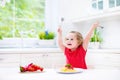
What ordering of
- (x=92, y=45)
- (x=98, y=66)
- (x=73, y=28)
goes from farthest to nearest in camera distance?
(x=73, y=28)
(x=92, y=45)
(x=98, y=66)

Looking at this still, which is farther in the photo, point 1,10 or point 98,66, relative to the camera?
point 1,10

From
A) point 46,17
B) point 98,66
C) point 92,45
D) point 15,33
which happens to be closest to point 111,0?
point 92,45

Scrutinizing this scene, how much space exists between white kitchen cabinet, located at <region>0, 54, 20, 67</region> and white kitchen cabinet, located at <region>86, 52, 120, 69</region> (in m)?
0.87

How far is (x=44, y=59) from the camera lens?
310 cm

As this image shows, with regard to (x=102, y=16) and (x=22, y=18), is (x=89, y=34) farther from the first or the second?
(x=22, y=18)

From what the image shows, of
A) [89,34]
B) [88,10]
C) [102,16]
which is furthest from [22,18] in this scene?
[89,34]

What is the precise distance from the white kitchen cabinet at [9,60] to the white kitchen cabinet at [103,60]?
873mm

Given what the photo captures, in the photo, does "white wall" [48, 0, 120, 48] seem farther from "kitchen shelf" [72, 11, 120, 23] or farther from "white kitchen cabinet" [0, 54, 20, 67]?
"white kitchen cabinet" [0, 54, 20, 67]

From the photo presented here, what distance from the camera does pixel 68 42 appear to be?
242cm

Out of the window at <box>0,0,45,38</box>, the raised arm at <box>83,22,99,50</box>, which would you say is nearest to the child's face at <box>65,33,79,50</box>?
the raised arm at <box>83,22,99,50</box>

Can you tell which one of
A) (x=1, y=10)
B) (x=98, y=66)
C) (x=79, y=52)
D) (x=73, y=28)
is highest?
(x=1, y=10)

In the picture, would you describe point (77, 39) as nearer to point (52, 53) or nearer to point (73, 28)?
point (52, 53)

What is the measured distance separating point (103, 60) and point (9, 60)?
1.13m

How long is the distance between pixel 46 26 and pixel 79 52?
1740 mm
